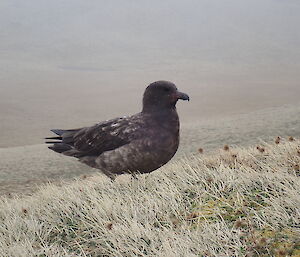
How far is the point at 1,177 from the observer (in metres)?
12.7

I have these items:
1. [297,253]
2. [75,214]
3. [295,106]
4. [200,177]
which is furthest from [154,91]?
[295,106]

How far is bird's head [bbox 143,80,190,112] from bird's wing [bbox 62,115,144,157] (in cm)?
28

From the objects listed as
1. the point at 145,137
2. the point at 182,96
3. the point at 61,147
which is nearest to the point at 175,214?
the point at 145,137

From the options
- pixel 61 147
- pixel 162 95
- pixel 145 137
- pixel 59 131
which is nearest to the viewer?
pixel 145 137

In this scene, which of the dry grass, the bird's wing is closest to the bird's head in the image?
the bird's wing

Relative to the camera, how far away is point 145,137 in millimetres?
6125

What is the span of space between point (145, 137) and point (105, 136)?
0.82 m

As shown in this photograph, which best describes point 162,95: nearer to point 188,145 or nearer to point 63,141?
point 63,141

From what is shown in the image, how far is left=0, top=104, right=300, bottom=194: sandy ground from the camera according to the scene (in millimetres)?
12617

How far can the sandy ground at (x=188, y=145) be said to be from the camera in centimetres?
1262

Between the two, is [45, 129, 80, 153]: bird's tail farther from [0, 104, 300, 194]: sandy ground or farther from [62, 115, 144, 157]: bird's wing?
[0, 104, 300, 194]: sandy ground

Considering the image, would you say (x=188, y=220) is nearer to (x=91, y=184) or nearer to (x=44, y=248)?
(x=44, y=248)

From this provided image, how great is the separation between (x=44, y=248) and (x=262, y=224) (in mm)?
2398

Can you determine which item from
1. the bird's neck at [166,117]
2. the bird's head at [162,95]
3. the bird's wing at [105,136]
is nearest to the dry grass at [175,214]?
the bird's wing at [105,136]
